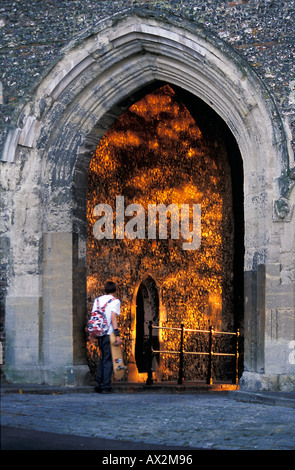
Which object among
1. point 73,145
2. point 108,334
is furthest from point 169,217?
point 108,334

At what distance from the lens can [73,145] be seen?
1008 centimetres

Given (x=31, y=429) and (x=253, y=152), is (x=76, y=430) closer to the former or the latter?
(x=31, y=429)

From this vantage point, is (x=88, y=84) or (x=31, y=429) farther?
(x=88, y=84)

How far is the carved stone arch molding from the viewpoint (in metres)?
9.48

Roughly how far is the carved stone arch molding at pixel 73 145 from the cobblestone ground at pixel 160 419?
46.9 inches

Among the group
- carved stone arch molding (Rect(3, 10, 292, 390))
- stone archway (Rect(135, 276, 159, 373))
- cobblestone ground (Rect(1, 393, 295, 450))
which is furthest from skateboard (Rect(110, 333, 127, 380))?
stone archway (Rect(135, 276, 159, 373))

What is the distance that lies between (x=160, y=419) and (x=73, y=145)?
4024 mm

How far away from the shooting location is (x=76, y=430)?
247 inches

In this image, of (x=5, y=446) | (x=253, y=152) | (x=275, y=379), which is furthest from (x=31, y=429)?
(x=253, y=152)

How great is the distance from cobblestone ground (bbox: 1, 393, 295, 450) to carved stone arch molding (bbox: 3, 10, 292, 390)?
46.9 inches

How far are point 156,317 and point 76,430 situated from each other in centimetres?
777

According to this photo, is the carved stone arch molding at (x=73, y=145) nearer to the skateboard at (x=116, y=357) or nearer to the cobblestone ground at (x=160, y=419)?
the skateboard at (x=116, y=357)

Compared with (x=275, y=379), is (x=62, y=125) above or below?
above
